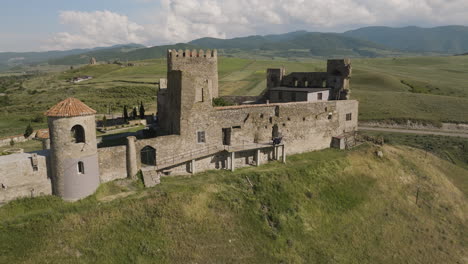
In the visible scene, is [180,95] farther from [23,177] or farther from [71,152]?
[23,177]

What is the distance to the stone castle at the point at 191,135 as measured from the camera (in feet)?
77.6

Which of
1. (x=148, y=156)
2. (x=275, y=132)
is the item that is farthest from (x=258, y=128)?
(x=148, y=156)

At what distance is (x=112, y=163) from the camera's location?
2648cm

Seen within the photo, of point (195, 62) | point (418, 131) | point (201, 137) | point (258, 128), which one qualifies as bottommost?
point (418, 131)

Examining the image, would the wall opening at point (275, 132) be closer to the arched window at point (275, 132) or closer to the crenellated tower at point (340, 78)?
the arched window at point (275, 132)

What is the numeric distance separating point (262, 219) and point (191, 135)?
975 centimetres

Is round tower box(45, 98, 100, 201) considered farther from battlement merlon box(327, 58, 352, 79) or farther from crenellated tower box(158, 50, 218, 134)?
battlement merlon box(327, 58, 352, 79)

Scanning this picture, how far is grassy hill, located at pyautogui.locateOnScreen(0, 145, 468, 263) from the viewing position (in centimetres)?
2084

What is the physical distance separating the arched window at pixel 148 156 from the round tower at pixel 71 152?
4945mm

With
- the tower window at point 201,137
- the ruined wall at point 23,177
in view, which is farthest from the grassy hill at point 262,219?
the tower window at point 201,137

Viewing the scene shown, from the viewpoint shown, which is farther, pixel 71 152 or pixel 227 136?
pixel 227 136

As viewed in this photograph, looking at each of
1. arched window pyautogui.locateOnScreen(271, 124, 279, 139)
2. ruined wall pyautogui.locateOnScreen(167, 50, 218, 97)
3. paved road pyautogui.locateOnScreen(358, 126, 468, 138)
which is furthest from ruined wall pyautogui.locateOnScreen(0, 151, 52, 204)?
paved road pyautogui.locateOnScreen(358, 126, 468, 138)

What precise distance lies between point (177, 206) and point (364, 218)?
16.2 meters

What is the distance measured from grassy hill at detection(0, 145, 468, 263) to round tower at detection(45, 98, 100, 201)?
3.59 ft
